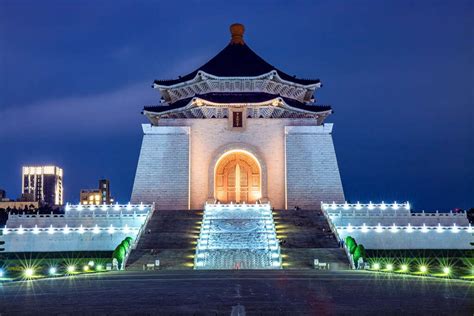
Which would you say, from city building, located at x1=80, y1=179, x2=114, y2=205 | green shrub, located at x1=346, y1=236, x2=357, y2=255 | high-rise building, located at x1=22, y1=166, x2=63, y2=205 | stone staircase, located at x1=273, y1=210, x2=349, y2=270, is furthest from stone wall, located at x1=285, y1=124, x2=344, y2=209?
high-rise building, located at x1=22, y1=166, x2=63, y2=205

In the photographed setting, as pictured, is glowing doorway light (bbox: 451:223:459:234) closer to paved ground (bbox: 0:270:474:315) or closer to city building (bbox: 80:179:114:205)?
paved ground (bbox: 0:270:474:315)

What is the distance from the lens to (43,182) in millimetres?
117312

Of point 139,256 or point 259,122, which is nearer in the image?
point 139,256

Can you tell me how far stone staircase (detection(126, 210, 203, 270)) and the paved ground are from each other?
20.3 ft

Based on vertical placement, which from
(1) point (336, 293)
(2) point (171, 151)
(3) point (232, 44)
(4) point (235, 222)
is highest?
(3) point (232, 44)

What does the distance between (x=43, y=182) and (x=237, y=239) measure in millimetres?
99290

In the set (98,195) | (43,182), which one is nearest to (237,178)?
(98,195)

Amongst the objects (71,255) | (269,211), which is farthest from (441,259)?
(71,255)

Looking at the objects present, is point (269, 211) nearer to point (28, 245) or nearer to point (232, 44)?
point (28, 245)

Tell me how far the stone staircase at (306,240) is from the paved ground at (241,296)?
6.15 m

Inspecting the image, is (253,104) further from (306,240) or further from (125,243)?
(125,243)

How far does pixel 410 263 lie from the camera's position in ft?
75.0

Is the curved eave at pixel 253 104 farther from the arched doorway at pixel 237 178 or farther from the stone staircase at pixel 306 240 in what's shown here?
the stone staircase at pixel 306 240

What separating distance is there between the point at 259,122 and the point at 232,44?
23.7 ft
